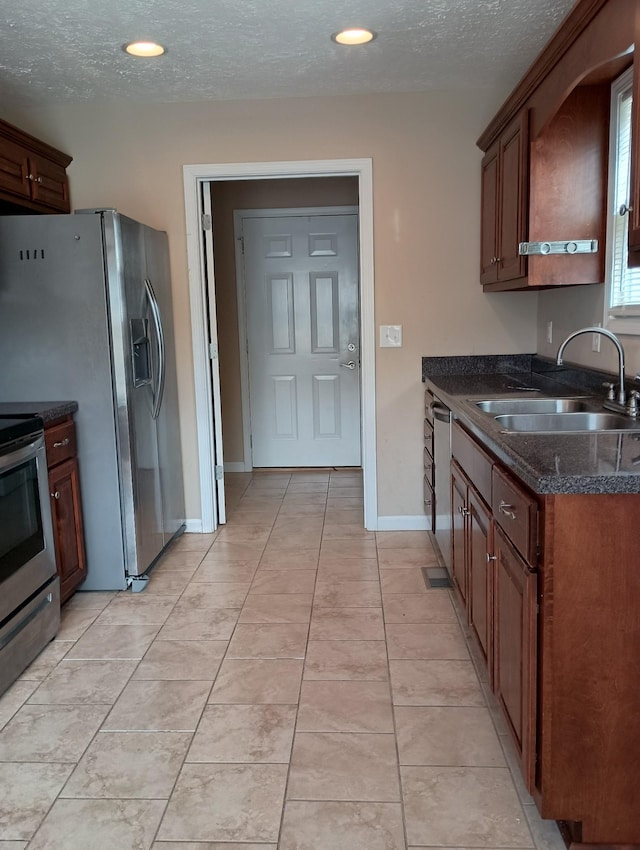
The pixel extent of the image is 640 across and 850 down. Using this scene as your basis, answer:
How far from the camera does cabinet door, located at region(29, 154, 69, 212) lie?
333 cm

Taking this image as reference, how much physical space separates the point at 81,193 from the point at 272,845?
132 inches

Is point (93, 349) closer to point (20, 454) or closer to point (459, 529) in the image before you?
point (20, 454)

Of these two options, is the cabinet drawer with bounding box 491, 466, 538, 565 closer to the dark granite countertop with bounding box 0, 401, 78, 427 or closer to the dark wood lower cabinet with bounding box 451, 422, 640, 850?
the dark wood lower cabinet with bounding box 451, 422, 640, 850

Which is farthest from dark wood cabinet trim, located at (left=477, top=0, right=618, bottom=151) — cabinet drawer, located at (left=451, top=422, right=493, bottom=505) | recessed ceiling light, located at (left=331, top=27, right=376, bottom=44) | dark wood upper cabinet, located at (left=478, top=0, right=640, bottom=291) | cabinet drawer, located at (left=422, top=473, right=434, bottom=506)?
cabinet drawer, located at (left=422, top=473, right=434, bottom=506)

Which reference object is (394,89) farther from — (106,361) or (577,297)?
(106,361)

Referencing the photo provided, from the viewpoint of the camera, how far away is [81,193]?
3.79m

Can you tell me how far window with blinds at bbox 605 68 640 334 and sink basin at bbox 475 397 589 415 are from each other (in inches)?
13.8

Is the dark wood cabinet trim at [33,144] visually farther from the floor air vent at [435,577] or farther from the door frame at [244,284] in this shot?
the floor air vent at [435,577]

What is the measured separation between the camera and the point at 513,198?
9.49ft

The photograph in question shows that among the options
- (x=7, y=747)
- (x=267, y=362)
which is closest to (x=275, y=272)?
(x=267, y=362)

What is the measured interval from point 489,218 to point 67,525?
8.17ft

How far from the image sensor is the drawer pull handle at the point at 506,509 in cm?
168

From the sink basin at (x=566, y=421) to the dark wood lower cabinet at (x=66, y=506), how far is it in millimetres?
1810

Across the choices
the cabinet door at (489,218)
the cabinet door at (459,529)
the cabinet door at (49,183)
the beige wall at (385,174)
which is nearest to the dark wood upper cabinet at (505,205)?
the cabinet door at (489,218)
